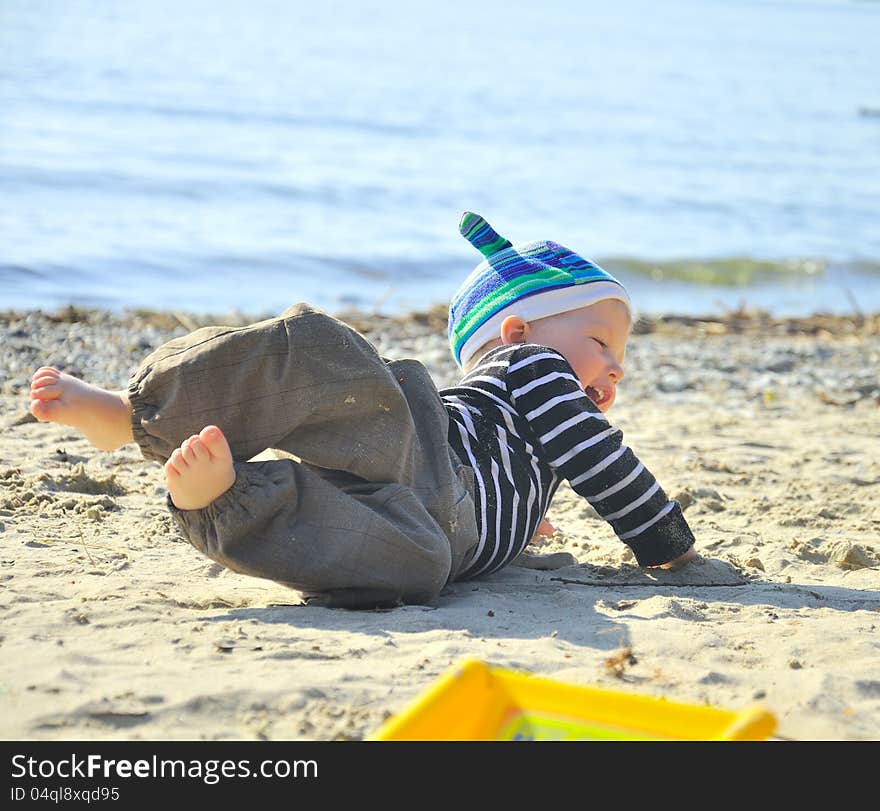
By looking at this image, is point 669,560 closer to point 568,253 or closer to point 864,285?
point 568,253

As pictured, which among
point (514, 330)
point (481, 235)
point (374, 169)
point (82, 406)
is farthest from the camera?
point (374, 169)

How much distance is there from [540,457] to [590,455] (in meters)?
0.16

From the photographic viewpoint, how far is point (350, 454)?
2871 mm

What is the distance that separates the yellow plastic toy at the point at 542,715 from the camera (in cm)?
182

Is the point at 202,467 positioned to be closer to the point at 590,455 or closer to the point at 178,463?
the point at 178,463

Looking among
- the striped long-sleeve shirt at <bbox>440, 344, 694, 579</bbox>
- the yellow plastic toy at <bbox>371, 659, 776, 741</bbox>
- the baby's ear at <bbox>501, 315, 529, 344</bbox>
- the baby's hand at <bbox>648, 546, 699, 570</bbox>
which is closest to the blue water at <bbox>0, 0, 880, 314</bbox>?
the baby's ear at <bbox>501, 315, 529, 344</bbox>

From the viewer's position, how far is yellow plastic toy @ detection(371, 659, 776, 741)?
1819 millimetres

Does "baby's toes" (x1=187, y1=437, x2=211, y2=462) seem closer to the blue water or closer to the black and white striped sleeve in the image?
the black and white striped sleeve

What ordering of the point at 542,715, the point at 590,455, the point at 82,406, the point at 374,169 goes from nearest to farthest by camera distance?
the point at 542,715, the point at 82,406, the point at 590,455, the point at 374,169

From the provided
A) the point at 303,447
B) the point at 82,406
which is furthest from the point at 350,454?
the point at 82,406

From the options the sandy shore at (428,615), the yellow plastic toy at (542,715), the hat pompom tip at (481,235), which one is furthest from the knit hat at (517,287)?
the yellow plastic toy at (542,715)

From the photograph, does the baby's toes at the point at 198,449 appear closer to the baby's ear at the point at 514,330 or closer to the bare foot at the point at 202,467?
the bare foot at the point at 202,467

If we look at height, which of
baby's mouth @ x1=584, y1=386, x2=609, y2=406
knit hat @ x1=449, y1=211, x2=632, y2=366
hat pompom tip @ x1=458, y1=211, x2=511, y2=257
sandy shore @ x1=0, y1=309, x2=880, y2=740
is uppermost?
hat pompom tip @ x1=458, y1=211, x2=511, y2=257

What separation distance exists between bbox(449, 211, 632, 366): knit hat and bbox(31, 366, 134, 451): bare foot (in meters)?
1.29
